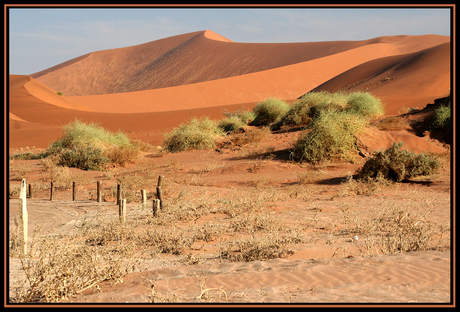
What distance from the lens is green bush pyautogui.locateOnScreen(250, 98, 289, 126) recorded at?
26125 mm

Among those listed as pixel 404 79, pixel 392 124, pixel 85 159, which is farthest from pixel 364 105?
pixel 404 79

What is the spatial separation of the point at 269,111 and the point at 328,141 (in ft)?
36.7

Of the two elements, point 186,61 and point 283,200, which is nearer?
point 283,200

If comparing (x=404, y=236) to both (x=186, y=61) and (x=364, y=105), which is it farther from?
(x=186, y=61)

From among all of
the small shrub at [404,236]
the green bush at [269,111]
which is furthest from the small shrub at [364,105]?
the small shrub at [404,236]

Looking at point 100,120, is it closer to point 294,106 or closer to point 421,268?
point 294,106

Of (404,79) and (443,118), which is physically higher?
(404,79)

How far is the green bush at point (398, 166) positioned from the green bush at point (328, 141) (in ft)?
10.6

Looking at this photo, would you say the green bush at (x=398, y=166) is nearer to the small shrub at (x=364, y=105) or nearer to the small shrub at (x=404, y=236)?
the small shrub at (x=404, y=236)

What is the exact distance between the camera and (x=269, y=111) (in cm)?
2648

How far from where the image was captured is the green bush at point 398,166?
11773mm

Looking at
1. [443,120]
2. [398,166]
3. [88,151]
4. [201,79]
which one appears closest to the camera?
[398,166]

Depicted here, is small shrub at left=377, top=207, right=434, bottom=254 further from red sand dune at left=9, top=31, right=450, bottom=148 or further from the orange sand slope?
the orange sand slope

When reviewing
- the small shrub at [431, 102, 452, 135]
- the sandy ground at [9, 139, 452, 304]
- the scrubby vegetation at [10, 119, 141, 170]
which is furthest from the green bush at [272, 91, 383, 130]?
the scrubby vegetation at [10, 119, 141, 170]
